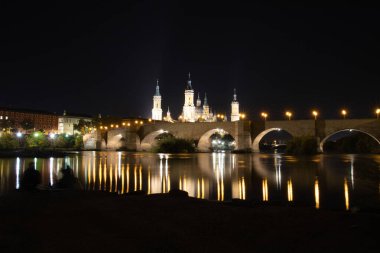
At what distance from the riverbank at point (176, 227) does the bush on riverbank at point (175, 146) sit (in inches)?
1821

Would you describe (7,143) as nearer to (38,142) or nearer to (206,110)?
(38,142)

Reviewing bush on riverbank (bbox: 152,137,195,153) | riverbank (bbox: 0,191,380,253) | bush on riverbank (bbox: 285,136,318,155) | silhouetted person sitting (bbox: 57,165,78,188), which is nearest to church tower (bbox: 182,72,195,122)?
bush on riverbank (bbox: 152,137,195,153)

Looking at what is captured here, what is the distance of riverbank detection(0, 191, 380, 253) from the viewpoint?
698 cm

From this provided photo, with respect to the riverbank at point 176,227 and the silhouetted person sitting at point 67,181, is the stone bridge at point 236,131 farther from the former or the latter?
the riverbank at point 176,227

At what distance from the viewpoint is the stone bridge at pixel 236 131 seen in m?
45.0

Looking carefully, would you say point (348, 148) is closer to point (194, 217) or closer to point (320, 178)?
point (320, 178)

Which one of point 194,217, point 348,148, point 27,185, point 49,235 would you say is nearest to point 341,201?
point 194,217

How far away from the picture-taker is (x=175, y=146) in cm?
5819

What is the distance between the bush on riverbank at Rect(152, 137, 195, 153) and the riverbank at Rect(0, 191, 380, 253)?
4626 centimetres

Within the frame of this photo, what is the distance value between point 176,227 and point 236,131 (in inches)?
1843

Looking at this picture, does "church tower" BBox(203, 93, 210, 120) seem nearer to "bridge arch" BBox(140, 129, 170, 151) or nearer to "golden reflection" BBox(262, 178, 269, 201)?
"bridge arch" BBox(140, 129, 170, 151)

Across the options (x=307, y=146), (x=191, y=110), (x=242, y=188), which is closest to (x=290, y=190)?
(x=242, y=188)

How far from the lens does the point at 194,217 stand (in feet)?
31.3

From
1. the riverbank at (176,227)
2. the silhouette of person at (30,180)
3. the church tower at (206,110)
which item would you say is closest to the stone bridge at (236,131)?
the riverbank at (176,227)
